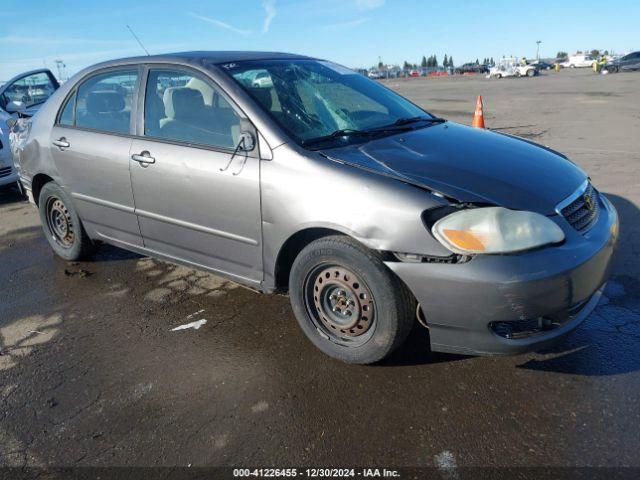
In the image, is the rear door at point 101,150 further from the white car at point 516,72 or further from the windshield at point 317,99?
the white car at point 516,72

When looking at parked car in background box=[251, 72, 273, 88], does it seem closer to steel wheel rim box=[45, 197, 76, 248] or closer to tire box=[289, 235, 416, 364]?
tire box=[289, 235, 416, 364]

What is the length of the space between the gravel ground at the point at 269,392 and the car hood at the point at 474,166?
3.11 feet

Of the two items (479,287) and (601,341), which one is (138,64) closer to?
(479,287)

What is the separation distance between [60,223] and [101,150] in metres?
1.19

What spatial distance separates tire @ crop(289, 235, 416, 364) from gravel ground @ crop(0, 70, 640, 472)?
162mm

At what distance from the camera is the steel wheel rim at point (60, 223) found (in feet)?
14.9

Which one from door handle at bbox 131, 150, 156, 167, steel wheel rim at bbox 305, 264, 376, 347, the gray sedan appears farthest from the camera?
door handle at bbox 131, 150, 156, 167

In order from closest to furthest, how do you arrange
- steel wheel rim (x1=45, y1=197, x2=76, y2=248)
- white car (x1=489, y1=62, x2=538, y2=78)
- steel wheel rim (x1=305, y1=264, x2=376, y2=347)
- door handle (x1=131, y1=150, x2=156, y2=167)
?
steel wheel rim (x1=305, y1=264, x2=376, y2=347) → door handle (x1=131, y1=150, x2=156, y2=167) → steel wheel rim (x1=45, y1=197, x2=76, y2=248) → white car (x1=489, y1=62, x2=538, y2=78)

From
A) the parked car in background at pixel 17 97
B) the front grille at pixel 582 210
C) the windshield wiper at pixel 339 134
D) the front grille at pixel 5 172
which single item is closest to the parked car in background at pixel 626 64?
the parked car in background at pixel 17 97

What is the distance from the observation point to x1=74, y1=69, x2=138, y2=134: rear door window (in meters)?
3.82

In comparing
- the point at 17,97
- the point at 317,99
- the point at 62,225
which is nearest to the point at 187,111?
the point at 317,99

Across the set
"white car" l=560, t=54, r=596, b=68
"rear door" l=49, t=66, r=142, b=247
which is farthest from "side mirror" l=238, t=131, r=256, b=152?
"white car" l=560, t=54, r=596, b=68

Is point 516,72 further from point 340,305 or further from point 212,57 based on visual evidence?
point 340,305

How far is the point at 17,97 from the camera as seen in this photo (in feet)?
28.1
